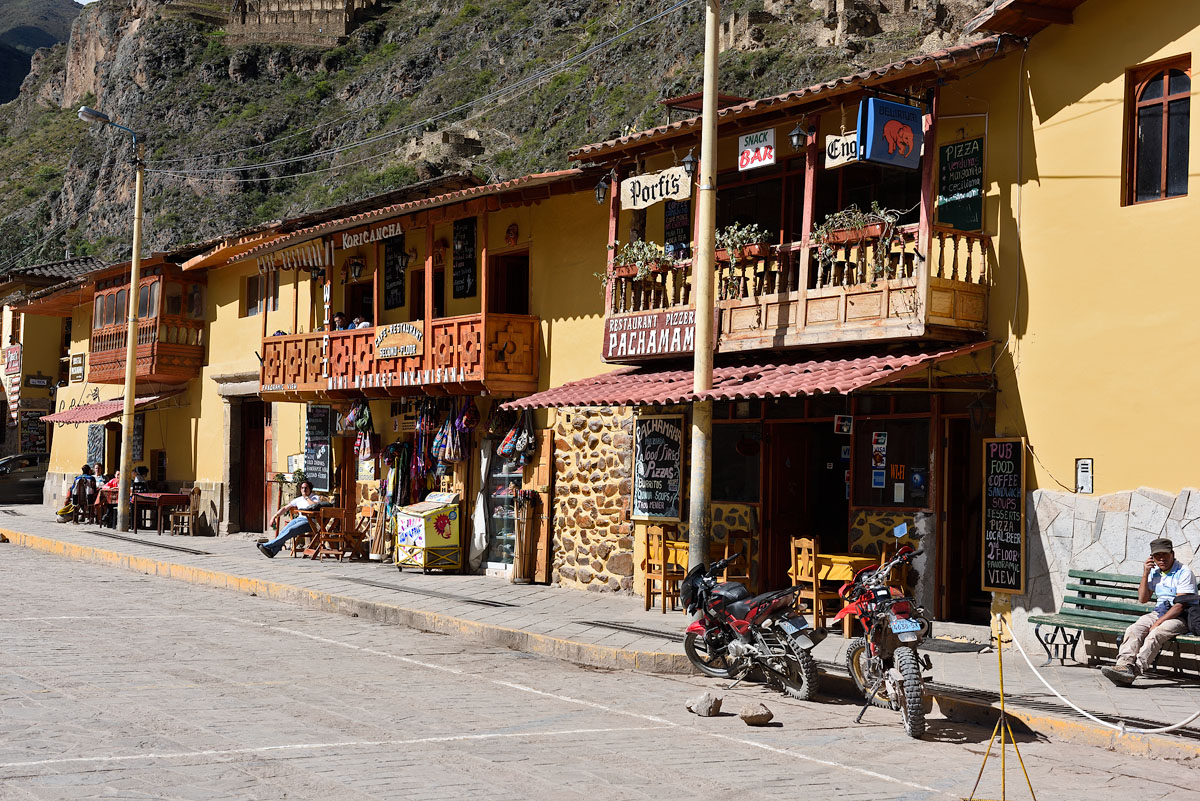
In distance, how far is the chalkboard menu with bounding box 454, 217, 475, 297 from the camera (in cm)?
2016

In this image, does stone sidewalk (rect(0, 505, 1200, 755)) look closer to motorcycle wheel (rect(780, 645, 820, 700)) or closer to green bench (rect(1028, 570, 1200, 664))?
green bench (rect(1028, 570, 1200, 664))

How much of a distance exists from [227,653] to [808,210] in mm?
7504

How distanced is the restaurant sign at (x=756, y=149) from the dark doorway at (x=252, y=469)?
1585cm

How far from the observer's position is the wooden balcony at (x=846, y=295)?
41.3 ft

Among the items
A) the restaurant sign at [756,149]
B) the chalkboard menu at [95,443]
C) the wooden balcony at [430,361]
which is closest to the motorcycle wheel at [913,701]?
the restaurant sign at [756,149]

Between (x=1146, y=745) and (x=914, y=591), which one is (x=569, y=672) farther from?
(x=1146, y=745)

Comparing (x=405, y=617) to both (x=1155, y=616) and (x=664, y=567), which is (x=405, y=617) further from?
(x=1155, y=616)

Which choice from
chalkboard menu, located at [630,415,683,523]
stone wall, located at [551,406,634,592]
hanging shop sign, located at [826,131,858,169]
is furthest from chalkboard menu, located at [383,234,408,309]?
hanging shop sign, located at [826,131,858,169]

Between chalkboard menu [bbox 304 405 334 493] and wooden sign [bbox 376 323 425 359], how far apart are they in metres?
3.74

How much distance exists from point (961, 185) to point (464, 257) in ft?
30.3

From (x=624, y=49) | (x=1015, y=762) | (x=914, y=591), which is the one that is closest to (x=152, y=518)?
(x=914, y=591)

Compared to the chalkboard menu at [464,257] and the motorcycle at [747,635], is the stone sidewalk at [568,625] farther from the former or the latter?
the chalkboard menu at [464,257]

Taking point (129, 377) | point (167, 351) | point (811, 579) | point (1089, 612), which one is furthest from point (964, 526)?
point (167, 351)

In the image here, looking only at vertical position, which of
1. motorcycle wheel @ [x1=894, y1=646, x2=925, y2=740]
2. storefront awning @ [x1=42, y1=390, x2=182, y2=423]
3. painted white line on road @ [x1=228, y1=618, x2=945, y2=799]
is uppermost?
storefront awning @ [x1=42, y1=390, x2=182, y2=423]
